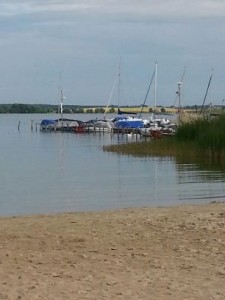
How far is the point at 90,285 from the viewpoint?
884 cm

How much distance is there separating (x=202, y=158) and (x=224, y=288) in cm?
3280

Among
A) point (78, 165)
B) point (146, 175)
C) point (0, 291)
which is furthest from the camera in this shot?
point (78, 165)

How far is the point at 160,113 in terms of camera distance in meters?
126

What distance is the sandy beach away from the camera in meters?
8.59

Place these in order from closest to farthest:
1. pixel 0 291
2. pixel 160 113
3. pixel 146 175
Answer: pixel 0 291 < pixel 146 175 < pixel 160 113

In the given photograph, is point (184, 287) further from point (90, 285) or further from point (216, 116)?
point (216, 116)

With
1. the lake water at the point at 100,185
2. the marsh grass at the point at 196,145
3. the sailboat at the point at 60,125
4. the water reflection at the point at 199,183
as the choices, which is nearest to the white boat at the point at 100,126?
the sailboat at the point at 60,125

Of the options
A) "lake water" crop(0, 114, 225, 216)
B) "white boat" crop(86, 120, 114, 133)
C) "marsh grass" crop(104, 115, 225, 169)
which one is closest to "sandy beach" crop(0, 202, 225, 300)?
"lake water" crop(0, 114, 225, 216)

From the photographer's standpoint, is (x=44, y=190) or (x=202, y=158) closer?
(x=44, y=190)

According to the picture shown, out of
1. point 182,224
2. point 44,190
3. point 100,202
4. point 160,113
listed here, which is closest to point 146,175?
point 44,190

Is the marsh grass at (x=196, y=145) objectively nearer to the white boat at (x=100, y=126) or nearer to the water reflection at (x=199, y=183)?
the water reflection at (x=199, y=183)

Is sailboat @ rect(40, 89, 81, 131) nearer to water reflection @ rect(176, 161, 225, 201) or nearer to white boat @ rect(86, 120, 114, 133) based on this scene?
white boat @ rect(86, 120, 114, 133)

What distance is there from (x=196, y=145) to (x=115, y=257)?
3278 centimetres

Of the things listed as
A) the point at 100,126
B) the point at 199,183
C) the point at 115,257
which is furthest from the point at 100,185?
the point at 100,126
